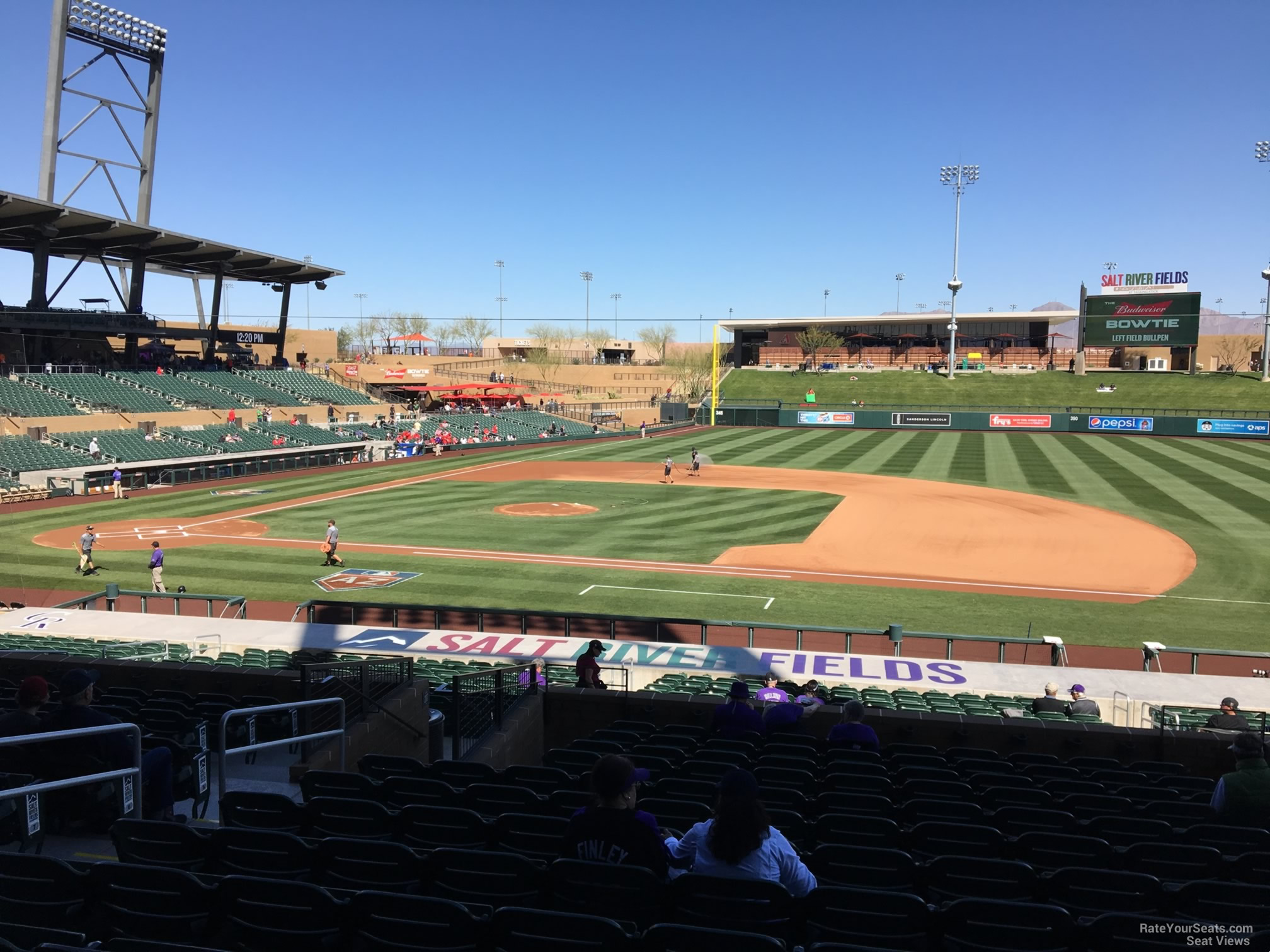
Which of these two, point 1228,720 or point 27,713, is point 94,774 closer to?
point 27,713

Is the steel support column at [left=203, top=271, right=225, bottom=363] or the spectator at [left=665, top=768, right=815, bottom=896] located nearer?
the spectator at [left=665, top=768, right=815, bottom=896]

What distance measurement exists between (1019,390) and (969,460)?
4577cm

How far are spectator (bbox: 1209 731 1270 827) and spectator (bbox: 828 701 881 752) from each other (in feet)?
9.55

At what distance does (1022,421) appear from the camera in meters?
74.0

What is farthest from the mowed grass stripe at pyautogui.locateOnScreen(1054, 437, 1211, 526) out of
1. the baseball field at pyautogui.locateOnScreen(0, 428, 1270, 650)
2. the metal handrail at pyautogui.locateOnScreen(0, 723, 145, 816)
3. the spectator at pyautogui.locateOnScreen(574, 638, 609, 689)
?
the metal handrail at pyautogui.locateOnScreen(0, 723, 145, 816)

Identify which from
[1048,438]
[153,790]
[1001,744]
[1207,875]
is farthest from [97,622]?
[1048,438]

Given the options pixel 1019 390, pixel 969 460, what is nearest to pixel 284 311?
pixel 969 460

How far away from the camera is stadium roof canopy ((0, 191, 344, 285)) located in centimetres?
4400

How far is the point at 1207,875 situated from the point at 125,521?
123ft

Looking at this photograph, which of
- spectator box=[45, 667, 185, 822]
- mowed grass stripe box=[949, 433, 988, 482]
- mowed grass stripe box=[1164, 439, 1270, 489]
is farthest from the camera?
mowed grass stripe box=[949, 433, 988, 482]

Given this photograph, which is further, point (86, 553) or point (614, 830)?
point (86, 553)

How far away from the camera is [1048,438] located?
67.6 meters

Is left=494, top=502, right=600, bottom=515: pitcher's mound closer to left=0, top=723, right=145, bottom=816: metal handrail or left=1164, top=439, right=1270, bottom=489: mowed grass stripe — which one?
left=0, top=723, right=145, bottom=816: metal handrail

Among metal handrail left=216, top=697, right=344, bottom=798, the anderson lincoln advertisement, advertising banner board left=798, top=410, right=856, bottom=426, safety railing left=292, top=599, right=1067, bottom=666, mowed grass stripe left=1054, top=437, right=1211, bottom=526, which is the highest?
the anderson lincoln advertisement
